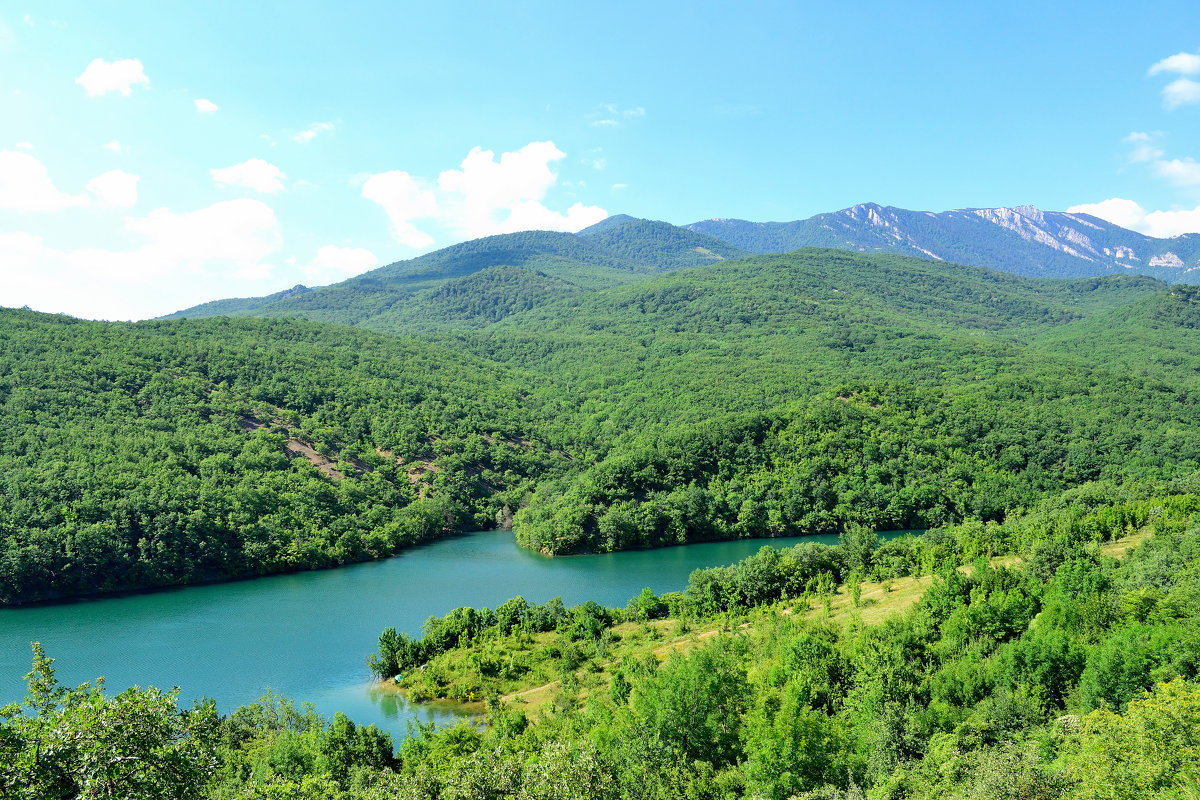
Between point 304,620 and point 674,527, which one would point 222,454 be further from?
point 674,527

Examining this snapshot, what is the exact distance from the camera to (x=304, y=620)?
50.6 metres

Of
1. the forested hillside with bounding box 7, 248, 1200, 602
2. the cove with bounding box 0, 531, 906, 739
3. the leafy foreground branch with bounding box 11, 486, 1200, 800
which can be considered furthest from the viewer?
the forested hillside with bounding box 7, 248, 1200, 602

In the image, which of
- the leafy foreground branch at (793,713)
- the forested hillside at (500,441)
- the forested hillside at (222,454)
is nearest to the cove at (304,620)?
the forested hillside at (222,454)

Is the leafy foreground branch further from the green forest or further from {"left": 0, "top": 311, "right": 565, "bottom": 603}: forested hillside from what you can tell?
{"left": 0, "top": 311, "right": 565, "bottom": 603}: forested hillside

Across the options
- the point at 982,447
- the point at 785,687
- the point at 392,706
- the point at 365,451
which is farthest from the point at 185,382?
the point at 982,447

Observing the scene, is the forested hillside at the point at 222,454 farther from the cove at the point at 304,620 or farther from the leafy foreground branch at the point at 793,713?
the leafy foreground branch at the point at 793,713

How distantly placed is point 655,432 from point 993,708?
7653 centimetres

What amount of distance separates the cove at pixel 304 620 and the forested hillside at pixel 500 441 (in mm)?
4609

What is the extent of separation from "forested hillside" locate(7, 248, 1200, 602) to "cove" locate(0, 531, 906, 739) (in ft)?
15.1

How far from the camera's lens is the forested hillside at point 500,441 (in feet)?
207

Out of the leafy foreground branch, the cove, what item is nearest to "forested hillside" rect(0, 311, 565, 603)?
the cove

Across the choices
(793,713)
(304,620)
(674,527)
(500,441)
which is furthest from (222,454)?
(793,713)

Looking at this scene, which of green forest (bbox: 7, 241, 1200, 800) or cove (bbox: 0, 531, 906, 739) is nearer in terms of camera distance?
green forest (bbox: 7, 241, 1200, 800)

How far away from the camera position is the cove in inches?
1547
